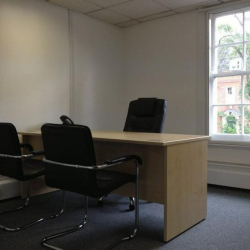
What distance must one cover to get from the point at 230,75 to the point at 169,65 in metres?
0.93

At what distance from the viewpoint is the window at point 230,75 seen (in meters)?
3.91

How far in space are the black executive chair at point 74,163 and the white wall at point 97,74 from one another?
84.1 inches

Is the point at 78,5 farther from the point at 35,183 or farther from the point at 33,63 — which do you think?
the point at 35,183

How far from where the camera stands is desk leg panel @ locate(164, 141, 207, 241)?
2.30 meters

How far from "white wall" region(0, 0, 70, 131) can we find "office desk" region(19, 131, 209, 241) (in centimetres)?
144

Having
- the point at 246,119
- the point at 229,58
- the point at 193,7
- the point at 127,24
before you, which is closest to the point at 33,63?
the point at 127,24

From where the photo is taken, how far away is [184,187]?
248 cm

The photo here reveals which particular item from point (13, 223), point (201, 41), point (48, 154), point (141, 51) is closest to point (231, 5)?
point (201, 41)

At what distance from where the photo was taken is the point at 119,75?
504 cm

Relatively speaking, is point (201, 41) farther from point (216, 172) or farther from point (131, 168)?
point (131, 168)

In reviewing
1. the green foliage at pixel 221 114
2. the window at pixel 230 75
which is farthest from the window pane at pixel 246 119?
the green foliage at pixel 221 114

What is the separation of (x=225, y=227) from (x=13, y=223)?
1.90m

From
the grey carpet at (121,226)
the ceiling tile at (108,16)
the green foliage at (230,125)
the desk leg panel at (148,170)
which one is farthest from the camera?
the ceiling tile at (108,16)

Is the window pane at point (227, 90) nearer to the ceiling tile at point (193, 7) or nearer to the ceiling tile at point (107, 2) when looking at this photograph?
the ceiling tile at point (193, 7)
